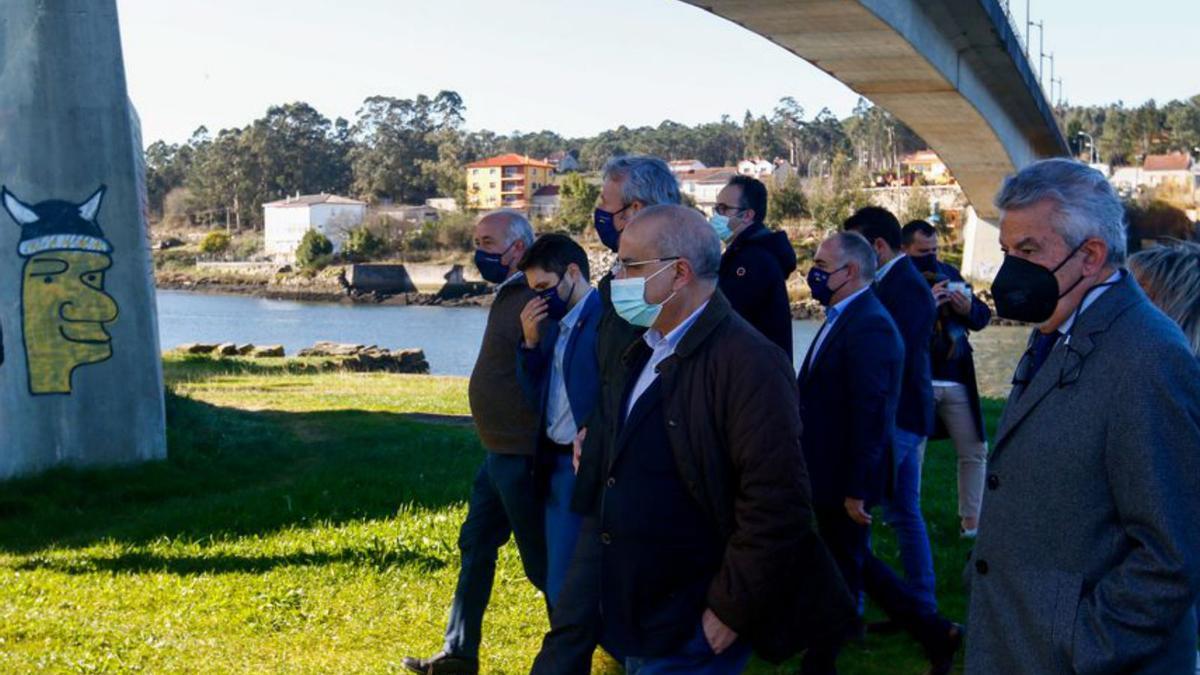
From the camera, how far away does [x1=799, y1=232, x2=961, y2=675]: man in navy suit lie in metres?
5.97

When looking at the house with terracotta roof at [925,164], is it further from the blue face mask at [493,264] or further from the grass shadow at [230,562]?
the blue face mask at [493,264]

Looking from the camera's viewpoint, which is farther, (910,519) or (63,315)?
(63,315)

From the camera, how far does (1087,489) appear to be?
329 cm

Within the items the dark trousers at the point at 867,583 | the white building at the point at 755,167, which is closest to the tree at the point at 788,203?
the white building at the point at 755,167

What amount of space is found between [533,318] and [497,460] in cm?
75

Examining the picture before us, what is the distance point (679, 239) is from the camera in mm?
4094

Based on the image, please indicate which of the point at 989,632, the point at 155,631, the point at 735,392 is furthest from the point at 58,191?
the point at 989,632

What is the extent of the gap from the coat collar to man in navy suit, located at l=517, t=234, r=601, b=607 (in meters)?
2.30

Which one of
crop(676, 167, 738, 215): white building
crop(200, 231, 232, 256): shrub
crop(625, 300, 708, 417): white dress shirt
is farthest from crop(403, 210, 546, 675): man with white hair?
crop(200, 231, 232, 256): shrub

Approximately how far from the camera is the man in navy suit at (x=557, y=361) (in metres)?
5.54

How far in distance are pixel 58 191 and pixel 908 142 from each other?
153 m

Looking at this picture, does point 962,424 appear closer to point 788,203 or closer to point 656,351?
point 656,351

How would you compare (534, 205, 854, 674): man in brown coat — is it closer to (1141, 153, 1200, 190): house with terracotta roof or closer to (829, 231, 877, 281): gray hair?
(829, 231, 877, 281): gray hair

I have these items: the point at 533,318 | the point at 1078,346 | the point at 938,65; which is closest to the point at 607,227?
the point at 533,318
